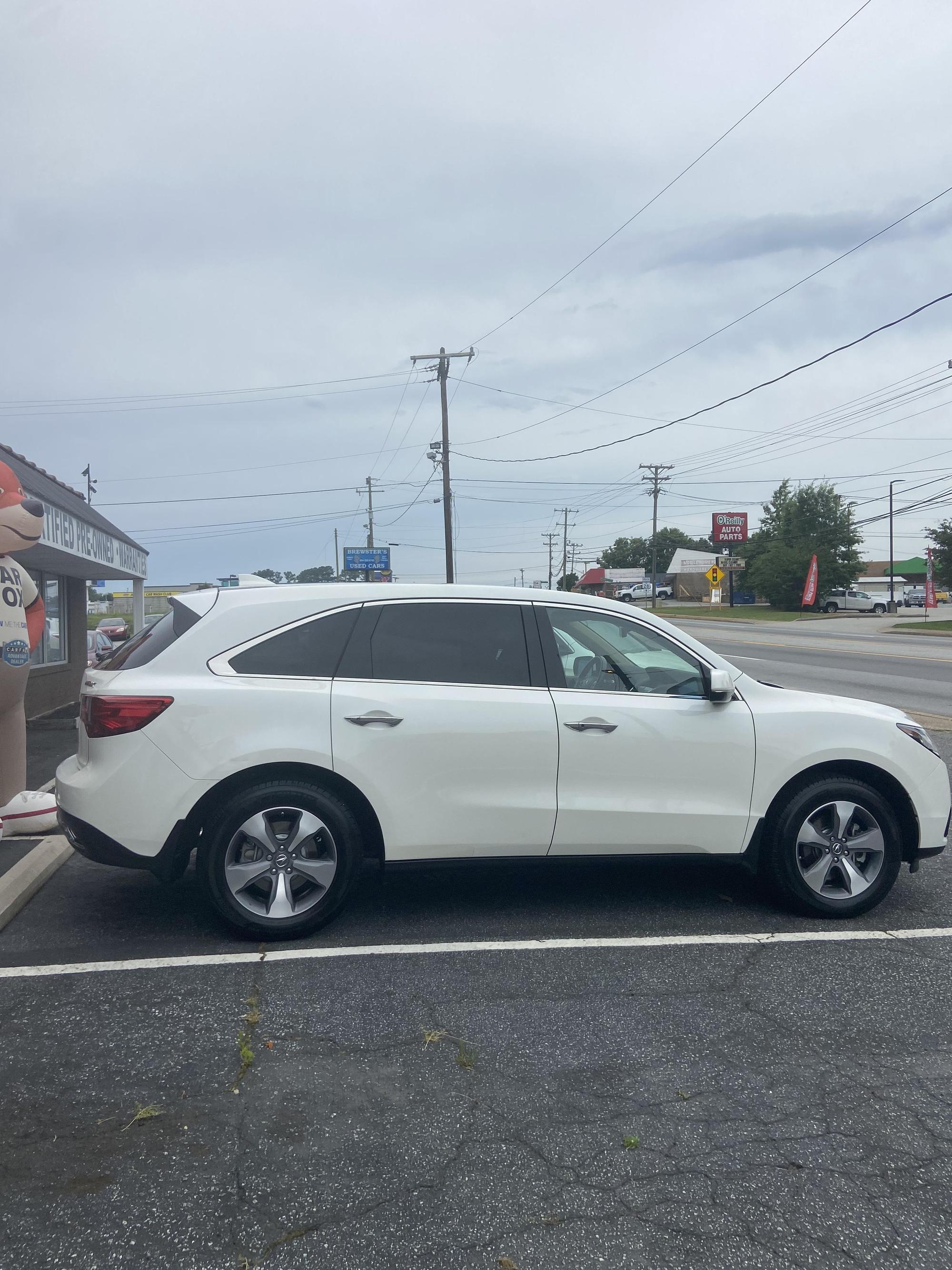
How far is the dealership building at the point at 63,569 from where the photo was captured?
11906mm

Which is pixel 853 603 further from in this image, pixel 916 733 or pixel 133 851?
pixel 133 851

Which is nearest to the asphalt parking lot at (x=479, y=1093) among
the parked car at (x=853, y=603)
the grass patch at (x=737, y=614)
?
the grass patch at (x=737, y=614)

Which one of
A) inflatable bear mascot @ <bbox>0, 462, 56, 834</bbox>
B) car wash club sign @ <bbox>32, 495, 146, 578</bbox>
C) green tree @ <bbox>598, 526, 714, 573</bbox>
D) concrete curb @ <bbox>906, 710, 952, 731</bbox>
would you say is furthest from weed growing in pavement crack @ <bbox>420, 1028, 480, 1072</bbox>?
green tree @ <bbox>598, 526, 714, 573</bbox>

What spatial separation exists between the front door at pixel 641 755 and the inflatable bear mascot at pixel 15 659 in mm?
3687

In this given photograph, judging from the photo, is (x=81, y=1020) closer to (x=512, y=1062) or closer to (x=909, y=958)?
(x=512, y=1062)

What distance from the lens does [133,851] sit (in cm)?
446

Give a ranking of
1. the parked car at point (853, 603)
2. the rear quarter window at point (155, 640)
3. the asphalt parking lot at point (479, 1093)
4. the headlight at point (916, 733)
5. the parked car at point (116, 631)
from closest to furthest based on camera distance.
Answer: the asphalt parking lot at point (479, 1093), the rear quarter window at point (155, 640), the headlight at point (916, 733), the parked car at point (116, 631), the parked car at point (853, 603)

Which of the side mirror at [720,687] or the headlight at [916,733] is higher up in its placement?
the side mirror at [720,687]

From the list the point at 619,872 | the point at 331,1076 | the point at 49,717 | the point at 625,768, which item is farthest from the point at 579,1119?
the point at 49,717

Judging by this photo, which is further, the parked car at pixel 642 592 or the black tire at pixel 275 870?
the parked car at pixel 642 592

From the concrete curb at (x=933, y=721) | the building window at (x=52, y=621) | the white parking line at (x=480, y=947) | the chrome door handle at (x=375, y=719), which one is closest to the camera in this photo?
the white parking line at (x=480, y=947)

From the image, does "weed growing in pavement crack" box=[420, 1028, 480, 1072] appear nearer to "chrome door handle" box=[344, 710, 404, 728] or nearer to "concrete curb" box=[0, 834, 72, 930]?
"chrome door handle" box=[344, 710, 404, 728]

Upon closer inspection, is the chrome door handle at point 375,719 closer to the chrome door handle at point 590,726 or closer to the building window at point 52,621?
the chrome door handle at point 590,726

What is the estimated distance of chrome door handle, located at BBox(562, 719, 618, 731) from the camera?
4.74 metres
